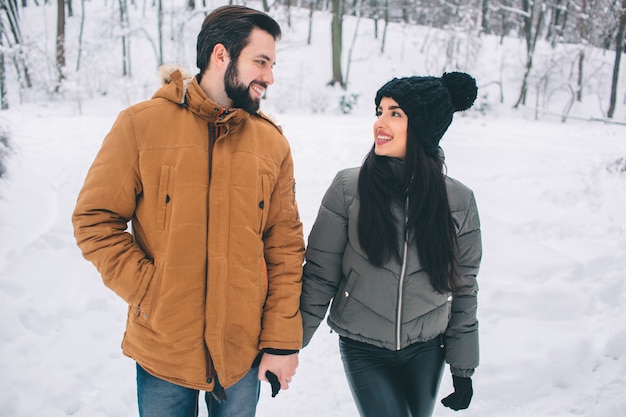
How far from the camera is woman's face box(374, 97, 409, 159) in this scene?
7.04 feet

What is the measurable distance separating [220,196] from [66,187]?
215 inches

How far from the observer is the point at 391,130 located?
7.06 ft

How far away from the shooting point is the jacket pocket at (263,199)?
6.02 feet

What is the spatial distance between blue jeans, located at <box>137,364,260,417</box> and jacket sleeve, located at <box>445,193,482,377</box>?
0.99 meters

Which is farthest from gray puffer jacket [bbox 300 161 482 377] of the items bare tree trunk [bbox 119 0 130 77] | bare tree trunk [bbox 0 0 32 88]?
bare tree trunk [bbox 119 0 130 77]

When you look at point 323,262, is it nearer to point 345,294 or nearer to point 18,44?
point 345,294

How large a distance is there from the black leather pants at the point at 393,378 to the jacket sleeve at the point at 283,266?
0.39 metres

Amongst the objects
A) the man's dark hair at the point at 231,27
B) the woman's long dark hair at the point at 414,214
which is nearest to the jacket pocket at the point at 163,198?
the man's dark hair at the point at 231,27

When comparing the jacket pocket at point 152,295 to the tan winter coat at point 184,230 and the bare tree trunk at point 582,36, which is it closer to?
the tan winter coat at point 184,230

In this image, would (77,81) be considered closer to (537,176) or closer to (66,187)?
(66,187)

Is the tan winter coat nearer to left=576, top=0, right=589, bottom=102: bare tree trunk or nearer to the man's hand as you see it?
the man's hand

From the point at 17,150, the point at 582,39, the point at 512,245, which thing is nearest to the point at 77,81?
the point at 17,150

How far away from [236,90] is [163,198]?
512mm

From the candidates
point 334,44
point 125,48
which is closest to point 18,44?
point 125,48
